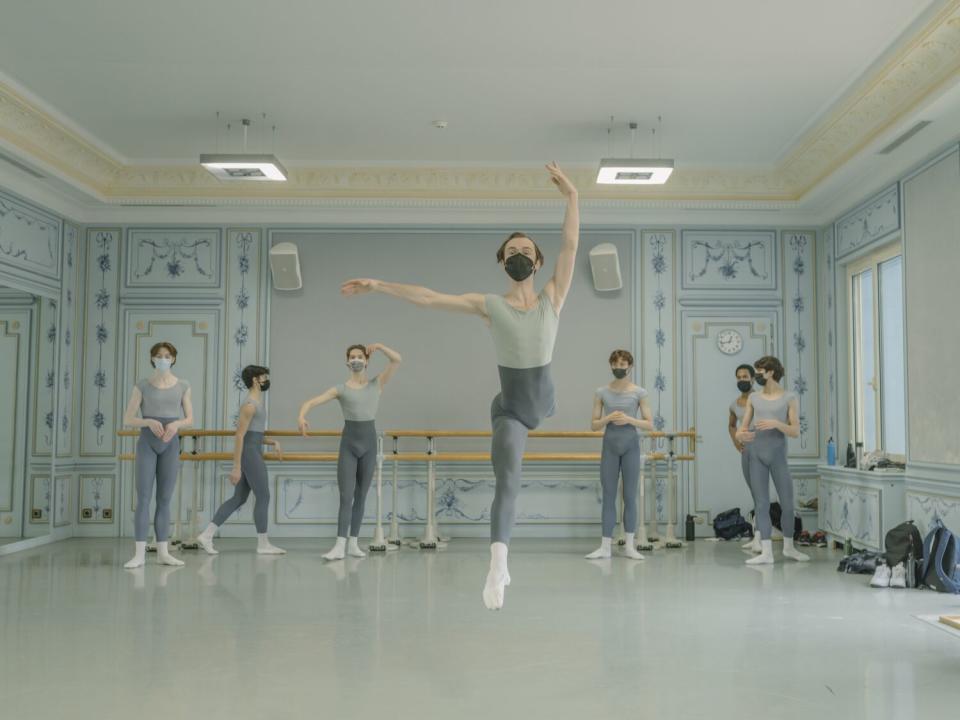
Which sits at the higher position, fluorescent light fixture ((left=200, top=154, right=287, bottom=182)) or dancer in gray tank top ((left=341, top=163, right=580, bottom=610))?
fluorescent light fixture ((left=200, top=154, right=287, bottom=182))

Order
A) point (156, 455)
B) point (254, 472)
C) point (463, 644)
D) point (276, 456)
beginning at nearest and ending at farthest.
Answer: point (463, 644), point (156, 455), point (254, 472), point (276, 456)

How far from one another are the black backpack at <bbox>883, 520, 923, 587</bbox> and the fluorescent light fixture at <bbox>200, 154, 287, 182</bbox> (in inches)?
210

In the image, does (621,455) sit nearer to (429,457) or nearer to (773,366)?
(773,366)

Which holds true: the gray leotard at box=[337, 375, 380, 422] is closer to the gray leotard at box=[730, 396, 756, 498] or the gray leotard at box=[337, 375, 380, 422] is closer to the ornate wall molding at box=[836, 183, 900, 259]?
the gray leotard at box=[730, 396, 756, 498]

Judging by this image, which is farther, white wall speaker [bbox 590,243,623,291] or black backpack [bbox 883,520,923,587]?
white wall speaker [bbox 590,243,623,291]

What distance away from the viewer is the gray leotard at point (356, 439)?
704 cm

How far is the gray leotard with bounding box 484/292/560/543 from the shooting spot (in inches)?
146

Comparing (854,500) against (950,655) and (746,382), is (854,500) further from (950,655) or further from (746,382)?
(950,655)

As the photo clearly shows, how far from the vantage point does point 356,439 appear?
706cm

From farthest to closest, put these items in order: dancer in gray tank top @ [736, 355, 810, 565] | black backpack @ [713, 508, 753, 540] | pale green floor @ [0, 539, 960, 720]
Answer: black backpack @ [713, 508, 753, 540], dancer in gray tank top @ [736, 355, 810, 565], pale green floor @ [0, 539, 960, 720]

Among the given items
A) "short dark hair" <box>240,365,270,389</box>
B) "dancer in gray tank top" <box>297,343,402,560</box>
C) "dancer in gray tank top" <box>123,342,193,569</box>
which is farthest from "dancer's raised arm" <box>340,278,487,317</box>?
"short dark hair" <box>240,365,270,389</box>

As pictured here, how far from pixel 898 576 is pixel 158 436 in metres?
5.12

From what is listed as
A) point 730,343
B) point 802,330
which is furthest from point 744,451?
point 802,330

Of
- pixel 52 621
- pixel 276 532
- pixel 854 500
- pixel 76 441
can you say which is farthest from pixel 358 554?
pixel 854 500
